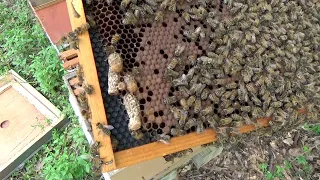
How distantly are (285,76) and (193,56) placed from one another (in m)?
0.93

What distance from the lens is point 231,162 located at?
5.27 meters

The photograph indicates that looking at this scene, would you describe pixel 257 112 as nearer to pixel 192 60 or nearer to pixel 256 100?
pixel 256 100

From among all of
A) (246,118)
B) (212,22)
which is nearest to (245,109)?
(246,118)

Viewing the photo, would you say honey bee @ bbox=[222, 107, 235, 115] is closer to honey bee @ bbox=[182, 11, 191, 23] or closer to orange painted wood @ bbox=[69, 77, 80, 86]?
honey bee @ bbox=[182, 11, 191, 23]

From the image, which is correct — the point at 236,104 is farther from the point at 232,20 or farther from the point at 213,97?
the point at 232,20

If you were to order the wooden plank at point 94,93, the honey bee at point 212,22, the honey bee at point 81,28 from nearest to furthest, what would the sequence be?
1. the wooden plank at point 94,93
2. the honey bee at point 81,28
3. the honey bee at point 212,22

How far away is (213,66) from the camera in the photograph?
118 inches

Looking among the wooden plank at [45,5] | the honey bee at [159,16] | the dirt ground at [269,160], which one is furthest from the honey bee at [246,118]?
the wooden plank at [45,5]

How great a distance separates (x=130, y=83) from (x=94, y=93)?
29cm

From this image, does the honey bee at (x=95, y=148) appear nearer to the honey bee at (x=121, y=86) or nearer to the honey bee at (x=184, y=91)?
the honey bee at (x=121, y=86)

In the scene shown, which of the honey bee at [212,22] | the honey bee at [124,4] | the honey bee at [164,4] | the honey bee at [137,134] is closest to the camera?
the honey bee at [137,134]

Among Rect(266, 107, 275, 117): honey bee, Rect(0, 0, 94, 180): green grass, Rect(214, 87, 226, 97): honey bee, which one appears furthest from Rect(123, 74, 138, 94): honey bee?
Rect(0, 0, 94, 180): green grass

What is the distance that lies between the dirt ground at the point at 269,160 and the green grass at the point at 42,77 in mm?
1601

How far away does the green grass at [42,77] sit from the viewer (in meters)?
4.87
